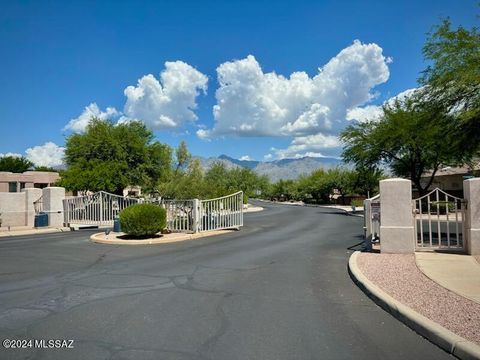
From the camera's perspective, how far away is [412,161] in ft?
96.1

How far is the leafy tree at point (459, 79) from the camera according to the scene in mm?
11953

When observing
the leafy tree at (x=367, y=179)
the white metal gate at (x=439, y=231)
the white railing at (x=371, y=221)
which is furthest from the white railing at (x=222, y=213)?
the leafy tree at (x=367, y=179)

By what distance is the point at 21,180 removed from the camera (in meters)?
53.1

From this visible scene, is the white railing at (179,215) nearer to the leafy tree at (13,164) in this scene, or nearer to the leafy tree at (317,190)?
the leafy tree at (317,190)

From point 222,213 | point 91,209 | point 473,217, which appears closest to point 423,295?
point 473,217

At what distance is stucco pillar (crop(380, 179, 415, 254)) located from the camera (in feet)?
36.0

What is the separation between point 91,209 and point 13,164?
68129 millimetres

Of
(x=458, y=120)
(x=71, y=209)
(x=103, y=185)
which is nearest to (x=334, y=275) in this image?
(x=458, y=120)

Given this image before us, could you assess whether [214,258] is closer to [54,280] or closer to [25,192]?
[54,280]

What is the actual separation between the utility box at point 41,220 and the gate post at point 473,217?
20.7m

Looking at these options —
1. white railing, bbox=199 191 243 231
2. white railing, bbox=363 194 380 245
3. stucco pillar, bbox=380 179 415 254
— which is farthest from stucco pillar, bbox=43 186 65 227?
stucco pillar, bbox=380 179 415 254

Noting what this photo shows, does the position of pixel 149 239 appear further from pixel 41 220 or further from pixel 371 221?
pixel 41 220

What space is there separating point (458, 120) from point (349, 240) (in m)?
5.69

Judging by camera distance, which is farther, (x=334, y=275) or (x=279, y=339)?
(x=334, y=275)
